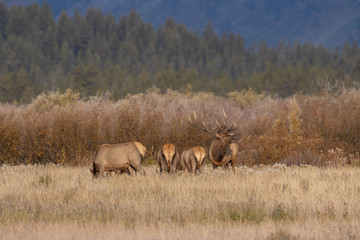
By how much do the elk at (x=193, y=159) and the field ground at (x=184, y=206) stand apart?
337 mm

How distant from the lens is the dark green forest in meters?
92.8

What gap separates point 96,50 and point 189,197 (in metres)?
120

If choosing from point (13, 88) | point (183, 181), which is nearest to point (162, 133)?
point (183, 181)

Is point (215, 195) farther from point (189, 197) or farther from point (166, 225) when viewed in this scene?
point (166, 225)

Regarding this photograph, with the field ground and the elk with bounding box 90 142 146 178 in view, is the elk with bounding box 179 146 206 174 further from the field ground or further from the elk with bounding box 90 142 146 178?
the elk with bounding box 90 142 146 178

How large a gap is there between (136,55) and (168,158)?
110806 mm

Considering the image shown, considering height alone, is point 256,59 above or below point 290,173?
above

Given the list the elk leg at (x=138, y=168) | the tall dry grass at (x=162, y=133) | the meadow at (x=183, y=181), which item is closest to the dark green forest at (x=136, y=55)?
the tall dry grass at (x=162, y=133)

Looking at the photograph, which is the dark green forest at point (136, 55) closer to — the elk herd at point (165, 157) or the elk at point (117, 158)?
the elk herd at point (165, 157)

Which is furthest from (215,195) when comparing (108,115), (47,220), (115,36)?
(115,36)

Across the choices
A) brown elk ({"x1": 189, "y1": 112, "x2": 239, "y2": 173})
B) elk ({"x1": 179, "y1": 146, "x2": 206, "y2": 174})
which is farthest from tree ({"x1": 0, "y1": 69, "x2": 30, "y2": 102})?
elk ({"x1": 179, "y1": 146, "x2": 206, "y2": 174})

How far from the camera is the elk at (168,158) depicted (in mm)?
13664

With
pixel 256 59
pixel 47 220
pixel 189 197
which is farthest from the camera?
pixel 256 59

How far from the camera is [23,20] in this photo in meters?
129
